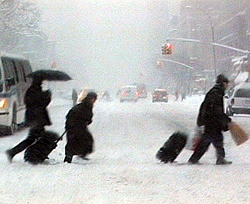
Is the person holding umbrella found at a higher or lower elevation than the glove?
A: higher

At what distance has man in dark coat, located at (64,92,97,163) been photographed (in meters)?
11.8

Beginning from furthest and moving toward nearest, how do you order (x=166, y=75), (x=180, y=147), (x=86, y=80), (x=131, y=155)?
1. (x=86, y=80)
2. (x=166, y=75)
3. (x=131, y=155)
4. (x=180, y=147)

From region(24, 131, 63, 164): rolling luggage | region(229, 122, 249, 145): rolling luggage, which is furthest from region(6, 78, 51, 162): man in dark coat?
region(229, 122, 249, 145): rolling luggage

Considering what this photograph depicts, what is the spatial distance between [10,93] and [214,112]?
390 inches

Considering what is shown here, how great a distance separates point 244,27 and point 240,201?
3137 inches

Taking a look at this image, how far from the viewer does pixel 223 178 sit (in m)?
9.25

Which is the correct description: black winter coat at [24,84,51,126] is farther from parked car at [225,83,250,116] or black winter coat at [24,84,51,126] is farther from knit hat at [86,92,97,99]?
parked car at [225,83,250,116]

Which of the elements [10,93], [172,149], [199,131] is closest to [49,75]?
[172,149]

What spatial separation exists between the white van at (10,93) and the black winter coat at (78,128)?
7454 millimetres

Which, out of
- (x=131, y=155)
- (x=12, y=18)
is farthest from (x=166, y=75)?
(x=131, y=155)

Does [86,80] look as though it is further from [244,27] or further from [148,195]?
[148,195]

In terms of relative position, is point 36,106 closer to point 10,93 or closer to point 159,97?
point 10,93

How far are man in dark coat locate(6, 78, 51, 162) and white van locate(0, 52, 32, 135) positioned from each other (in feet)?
23.5

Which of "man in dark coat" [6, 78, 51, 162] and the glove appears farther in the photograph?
"man in dark coat" [6, 78, 51, 162]
